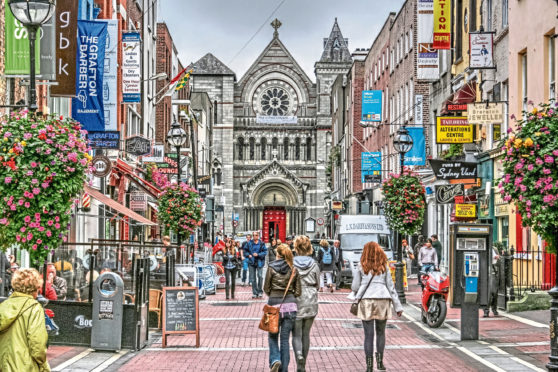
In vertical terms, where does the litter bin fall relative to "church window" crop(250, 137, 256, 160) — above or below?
below

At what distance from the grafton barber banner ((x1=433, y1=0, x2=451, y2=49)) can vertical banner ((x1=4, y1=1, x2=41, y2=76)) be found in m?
17.4

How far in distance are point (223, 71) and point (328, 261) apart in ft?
195

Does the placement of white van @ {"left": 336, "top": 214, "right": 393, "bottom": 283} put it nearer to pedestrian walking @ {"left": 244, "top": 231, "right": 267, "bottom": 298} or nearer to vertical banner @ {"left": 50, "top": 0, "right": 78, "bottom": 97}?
pedestrian walking @ {"left": 244, "top": 231, "right": 267, "bottom": 298}

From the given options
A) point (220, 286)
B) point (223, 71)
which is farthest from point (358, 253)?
point (223, 71)

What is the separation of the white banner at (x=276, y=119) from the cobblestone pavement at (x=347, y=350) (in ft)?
217

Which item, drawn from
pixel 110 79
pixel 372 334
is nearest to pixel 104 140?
pixel 110 79

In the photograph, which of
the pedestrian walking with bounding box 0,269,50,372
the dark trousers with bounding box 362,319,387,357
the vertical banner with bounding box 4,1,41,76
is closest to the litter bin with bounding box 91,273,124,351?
the dark trousers with bounding box 362,319,387,357

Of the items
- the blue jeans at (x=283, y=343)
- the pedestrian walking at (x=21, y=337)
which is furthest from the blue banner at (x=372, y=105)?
the pedestrian walking at (x=21, y=337)

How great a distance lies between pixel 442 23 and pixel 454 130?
5.63 metres

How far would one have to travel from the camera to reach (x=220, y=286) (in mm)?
30812

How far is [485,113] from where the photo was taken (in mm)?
24484

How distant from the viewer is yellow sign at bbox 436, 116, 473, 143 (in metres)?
27.0

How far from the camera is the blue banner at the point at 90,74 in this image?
74.4ft

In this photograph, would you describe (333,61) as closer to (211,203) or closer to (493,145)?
(211,203)
